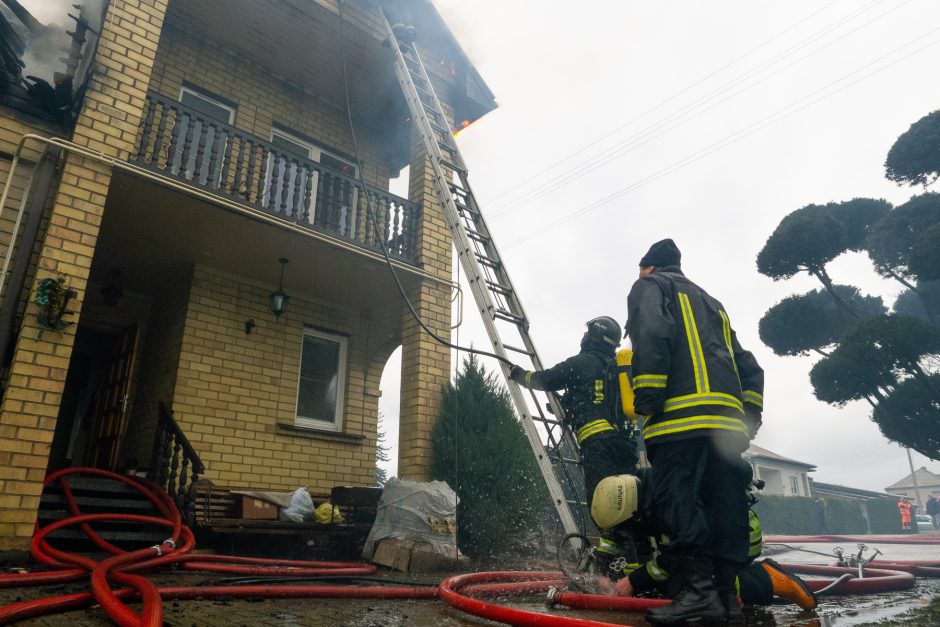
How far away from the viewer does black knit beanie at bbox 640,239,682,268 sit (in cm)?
342

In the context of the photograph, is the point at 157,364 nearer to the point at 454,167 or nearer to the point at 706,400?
the point at 454,167

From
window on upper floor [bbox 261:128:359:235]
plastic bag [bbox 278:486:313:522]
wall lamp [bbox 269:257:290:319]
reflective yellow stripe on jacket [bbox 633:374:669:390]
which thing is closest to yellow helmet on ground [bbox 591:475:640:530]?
reflective yellow stripe on jacket [bbox 633:374:669:390]

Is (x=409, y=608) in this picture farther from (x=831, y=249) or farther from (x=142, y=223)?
(x=831, y=249)

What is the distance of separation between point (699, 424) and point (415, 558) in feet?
11.3

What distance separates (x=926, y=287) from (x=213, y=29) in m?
15.6

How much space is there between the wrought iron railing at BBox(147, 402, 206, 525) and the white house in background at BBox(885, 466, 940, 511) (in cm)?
7903

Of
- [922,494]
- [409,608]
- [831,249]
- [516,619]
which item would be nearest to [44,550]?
[409,608]

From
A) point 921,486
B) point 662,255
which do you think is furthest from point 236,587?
point 921,486

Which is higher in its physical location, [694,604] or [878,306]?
[878,306]

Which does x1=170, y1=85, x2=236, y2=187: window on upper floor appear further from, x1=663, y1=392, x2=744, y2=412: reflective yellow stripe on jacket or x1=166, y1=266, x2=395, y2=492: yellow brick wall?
x1=663, y1=392, x2=744, y2=412: reflective yellow stripe on jacket

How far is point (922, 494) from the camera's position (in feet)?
222

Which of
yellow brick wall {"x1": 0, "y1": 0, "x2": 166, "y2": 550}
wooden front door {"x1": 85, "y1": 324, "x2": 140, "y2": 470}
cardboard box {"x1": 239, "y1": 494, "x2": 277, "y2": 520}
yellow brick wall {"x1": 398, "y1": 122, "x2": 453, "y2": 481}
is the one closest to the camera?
yellow brick wall {"x1": 0, "y1": 0, "x2": 166, "y2": 550}

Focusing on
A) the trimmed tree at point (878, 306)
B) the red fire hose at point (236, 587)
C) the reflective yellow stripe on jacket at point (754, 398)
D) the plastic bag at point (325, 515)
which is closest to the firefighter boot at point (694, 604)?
the red fire hose at point (236, 587)

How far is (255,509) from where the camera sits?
6.34m
